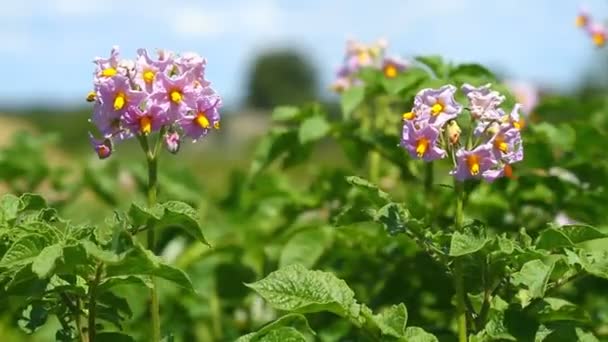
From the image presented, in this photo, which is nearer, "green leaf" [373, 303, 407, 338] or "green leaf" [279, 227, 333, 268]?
"green leaf" [373, 303, 407, 338]

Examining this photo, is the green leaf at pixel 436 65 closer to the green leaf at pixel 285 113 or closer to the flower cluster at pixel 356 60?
the green leaf at pixel 285 113

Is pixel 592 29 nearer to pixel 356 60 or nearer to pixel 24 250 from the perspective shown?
pixel 356 60

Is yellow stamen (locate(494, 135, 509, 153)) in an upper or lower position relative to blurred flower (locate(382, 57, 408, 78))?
upper

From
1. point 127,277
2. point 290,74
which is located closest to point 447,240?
point 127,277

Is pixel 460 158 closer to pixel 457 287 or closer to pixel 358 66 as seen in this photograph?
pixel 457 287

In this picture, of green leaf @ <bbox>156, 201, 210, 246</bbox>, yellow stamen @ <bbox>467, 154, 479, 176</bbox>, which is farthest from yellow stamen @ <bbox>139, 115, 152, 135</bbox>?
yellow stamen @ <bbox>467, 154, 479, 176</bbox>

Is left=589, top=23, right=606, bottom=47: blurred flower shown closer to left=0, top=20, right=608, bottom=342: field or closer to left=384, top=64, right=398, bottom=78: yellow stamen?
left=0, top=20, right=608, bottom=342: field
